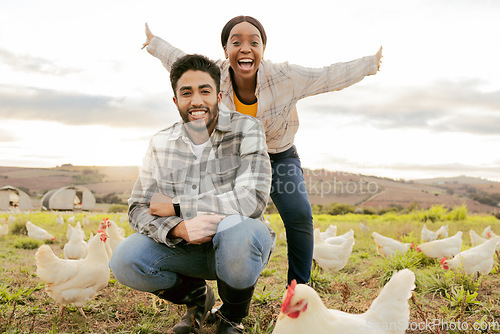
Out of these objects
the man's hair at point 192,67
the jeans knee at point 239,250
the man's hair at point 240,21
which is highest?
the man's hair at point 240,21

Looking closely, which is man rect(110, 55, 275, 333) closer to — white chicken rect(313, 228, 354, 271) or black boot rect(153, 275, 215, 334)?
black boot rect(153, 275, 215, 334)

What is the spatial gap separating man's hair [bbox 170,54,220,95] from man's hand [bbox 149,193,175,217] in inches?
30.6

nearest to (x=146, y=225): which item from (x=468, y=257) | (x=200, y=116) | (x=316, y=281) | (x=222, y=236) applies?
(x=222, y=236)

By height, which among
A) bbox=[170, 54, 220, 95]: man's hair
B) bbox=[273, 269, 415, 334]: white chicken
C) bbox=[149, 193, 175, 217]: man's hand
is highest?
bbox=[170, 54, 220, 95]: man's hair

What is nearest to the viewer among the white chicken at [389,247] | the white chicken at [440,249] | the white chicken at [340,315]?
the white chicken at [340,315]

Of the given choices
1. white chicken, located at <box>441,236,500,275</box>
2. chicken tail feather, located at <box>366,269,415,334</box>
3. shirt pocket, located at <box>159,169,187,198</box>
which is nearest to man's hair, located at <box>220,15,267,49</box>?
shirt pocket, located at <box>159,169,187,198</box>

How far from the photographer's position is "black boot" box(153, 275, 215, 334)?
2.56 meters

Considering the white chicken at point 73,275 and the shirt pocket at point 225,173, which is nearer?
the shirt pocket at point 225,173

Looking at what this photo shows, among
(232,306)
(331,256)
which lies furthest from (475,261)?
(232,306)

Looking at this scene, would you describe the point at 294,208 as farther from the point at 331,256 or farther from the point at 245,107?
the point at 331,256

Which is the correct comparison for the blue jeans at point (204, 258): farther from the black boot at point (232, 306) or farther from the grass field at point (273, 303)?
the grass field at point (273, 303)

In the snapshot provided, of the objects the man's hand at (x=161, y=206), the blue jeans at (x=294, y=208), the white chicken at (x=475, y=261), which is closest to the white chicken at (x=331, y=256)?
the white chicken at (x=475, y=261)

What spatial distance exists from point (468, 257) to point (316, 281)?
1.98 metres

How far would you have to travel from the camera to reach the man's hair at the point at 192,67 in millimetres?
2471
